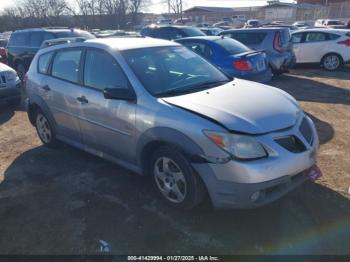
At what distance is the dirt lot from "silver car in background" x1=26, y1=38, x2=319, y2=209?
33cm

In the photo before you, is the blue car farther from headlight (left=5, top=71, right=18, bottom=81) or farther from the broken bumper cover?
headlight (left=5, top=71, right=18, bottom=81)

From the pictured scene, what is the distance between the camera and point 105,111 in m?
3.81

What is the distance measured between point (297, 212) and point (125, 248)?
5.74 feet

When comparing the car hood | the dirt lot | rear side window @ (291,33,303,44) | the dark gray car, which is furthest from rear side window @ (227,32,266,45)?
the car hood

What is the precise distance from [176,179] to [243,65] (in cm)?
463

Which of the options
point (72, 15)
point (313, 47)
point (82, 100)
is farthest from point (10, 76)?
point (72, 15)

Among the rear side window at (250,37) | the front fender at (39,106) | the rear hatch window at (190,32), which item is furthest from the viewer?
the rear hatch window at (190,32)

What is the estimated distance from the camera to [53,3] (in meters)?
47.8

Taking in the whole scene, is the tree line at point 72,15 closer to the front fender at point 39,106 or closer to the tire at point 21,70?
the tire at point 21,70

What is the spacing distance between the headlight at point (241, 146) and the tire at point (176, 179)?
417 millimetres

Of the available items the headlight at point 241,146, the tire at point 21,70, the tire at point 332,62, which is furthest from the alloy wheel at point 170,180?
the tire at point 332,62

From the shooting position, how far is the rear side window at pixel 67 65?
4.31 meters

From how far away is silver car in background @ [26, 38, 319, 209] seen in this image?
2.88m

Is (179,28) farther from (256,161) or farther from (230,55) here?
(256,161)
